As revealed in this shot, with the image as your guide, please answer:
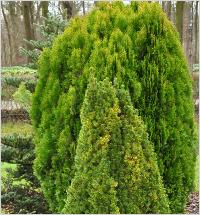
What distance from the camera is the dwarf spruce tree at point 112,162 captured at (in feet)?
13.9

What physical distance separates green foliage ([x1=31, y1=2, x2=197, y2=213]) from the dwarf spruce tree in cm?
63

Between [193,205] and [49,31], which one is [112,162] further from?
[49,31]

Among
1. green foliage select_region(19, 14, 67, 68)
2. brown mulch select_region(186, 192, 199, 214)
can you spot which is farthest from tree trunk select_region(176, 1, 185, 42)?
brown mulch select_region(186, 192, 199, 214)

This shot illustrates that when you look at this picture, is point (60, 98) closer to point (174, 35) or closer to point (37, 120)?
point (37, 120)

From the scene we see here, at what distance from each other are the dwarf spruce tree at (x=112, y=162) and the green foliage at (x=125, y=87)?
2.06 ft

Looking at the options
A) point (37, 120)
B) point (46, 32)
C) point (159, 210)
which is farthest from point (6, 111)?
point (159, 210)

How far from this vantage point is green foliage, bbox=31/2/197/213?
5133 mm

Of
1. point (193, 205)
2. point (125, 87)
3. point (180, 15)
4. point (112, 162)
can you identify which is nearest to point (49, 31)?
point (125, 87)

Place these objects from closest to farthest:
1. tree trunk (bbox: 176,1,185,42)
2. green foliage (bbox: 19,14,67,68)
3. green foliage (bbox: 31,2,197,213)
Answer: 1. green foliage (bbox: 31,2,197,213)
2. green foliage (bbox: 19,14,67,68)
3. tree trunk (bbox: 176,1,185,42)

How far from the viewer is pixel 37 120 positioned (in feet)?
18.7

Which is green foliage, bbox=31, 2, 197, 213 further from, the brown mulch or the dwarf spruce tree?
the brown mulch

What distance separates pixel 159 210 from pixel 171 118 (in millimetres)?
1155

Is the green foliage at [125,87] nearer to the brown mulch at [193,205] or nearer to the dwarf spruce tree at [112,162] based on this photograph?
the dwarf spruce tree at [112,162]

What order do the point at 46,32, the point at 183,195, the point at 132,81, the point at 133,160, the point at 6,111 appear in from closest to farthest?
the point at 133,160 < the point at 132,81 < the point at 183,195 < the point at 46,32 < the point at 6,111
